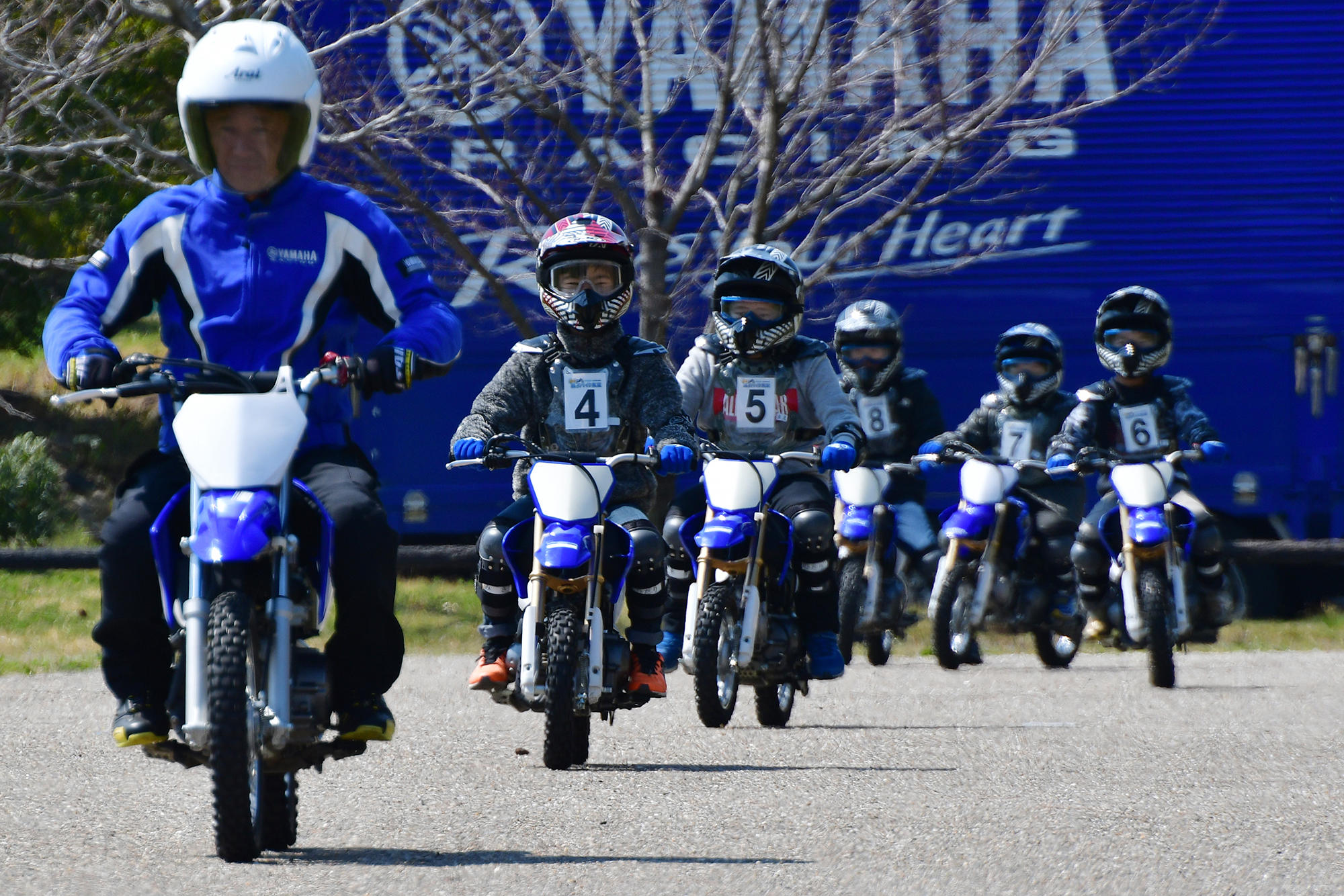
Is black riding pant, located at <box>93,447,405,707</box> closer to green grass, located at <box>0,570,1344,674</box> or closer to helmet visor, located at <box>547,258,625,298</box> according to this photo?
helmet visor, located at <box>547,258,625,298</box>

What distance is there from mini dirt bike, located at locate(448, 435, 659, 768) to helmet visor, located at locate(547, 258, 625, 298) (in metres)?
0.64

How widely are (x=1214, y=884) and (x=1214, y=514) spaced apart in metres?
10.8

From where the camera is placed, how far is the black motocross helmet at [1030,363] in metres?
12.4

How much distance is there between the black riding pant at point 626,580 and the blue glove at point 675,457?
0.31 m

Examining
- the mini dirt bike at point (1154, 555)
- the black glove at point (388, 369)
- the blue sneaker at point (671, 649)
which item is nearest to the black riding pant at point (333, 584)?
the black glove at point (388, 369)

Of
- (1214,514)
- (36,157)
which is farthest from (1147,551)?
(36,157)

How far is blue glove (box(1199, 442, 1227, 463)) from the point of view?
Answer: 10.4 m

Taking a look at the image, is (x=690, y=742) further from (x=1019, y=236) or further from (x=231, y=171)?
(x=1019, y=236)

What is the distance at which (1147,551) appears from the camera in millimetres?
10516

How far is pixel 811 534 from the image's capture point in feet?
27.4

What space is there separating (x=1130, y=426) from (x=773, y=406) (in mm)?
3197

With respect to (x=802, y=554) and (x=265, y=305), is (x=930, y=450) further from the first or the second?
(x=265, y=305)

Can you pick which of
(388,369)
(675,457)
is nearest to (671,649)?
(675,457)

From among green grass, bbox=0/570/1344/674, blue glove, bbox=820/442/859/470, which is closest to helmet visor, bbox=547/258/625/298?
blue glove, bbox=820/442/859/470
